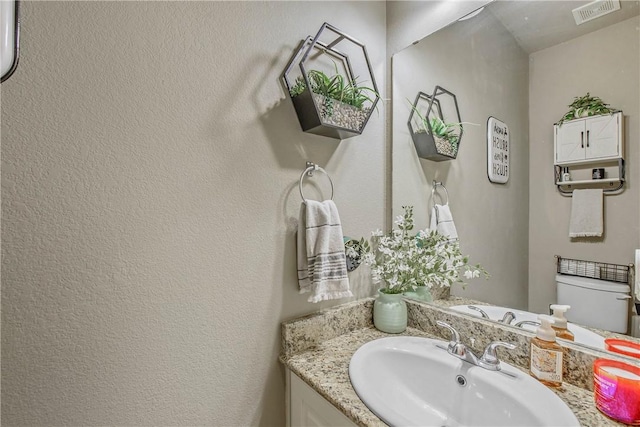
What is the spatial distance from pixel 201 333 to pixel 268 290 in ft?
0.71

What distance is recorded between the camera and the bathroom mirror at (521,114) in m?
0.75

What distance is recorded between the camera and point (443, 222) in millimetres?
1113

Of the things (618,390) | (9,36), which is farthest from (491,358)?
(9,36)

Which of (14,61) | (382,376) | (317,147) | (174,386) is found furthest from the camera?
(317,147)

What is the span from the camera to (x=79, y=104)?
25.9 inches

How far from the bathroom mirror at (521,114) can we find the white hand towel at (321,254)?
395 mm

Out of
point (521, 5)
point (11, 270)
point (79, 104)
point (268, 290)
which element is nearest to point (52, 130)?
point (79, 104)

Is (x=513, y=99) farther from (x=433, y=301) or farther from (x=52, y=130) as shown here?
(x=52, y=130)

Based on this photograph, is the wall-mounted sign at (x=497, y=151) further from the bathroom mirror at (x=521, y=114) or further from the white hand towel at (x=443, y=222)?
the white hand towel at (x=443, y=222)

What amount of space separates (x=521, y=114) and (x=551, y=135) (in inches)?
4.2

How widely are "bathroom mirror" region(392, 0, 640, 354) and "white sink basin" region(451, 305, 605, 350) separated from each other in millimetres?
26

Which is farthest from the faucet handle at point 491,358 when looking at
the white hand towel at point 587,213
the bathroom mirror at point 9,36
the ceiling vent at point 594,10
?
the bathroom mirror at point 9,36

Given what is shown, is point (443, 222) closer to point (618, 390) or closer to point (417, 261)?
point (417, 261)

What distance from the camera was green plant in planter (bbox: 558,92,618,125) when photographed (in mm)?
768
